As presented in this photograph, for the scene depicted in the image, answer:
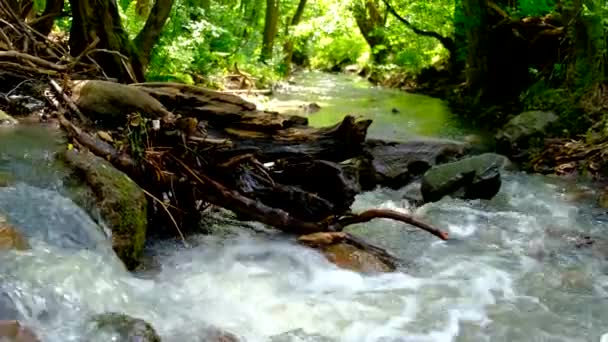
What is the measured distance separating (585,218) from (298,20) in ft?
66.1

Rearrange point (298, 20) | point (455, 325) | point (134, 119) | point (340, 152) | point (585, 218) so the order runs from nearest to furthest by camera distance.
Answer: point (455, 325) < point (134, 119) < point (340, 152) < point (585, 218) < point (298, 20)

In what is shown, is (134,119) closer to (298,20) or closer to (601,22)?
(601,22)

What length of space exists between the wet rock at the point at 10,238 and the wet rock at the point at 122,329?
0.86 m

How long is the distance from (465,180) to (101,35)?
17.1 feet

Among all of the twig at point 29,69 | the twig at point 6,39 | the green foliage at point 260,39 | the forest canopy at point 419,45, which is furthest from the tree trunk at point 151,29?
the twig at point 29,69

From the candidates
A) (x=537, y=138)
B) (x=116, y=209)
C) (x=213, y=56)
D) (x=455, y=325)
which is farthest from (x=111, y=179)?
(x=213, y=56)

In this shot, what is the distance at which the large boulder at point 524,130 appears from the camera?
955 cm

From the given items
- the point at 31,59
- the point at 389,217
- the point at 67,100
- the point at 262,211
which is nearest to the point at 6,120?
the point at 67,100

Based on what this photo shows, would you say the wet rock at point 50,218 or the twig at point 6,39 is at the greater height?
the twig at point 6,39

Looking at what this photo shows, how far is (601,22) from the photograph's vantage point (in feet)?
32.2

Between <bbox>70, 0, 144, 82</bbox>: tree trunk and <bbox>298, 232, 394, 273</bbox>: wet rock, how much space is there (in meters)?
4.35

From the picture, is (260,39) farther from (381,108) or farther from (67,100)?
(67,100)

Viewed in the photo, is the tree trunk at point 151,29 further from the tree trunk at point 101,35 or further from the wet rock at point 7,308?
the wet rock at point 7,308

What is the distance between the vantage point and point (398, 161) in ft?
26.4
